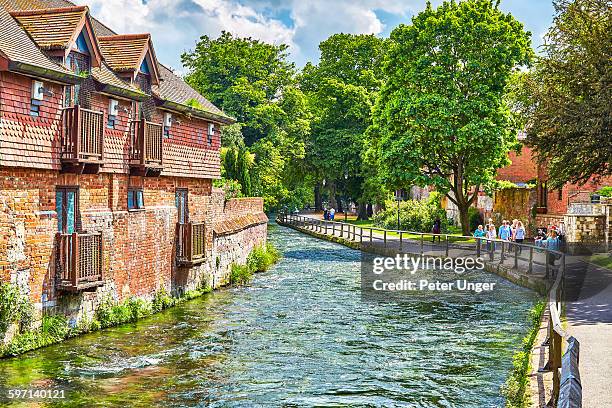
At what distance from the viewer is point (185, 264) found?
2447 cm

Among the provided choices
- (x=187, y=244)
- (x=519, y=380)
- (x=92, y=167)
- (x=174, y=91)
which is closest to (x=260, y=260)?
(x=187, y=244)

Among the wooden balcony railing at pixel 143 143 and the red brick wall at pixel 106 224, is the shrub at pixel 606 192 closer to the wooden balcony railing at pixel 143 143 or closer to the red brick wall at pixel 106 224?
the red brick wall at pixel 106 224

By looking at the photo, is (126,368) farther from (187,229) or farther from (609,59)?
(609,59)

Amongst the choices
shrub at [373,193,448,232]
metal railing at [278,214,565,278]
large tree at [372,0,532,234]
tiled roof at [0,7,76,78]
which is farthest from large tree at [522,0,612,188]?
shrub at [373,193,448,232]

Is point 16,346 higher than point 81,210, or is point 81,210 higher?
point 81,210

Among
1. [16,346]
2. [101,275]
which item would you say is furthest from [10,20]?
[16,346]

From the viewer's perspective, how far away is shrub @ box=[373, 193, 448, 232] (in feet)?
163

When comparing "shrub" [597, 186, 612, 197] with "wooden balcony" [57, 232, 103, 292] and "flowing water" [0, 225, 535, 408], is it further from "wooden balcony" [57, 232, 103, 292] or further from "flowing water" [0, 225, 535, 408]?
"wooden balcony" [57, 232, 103, 292]

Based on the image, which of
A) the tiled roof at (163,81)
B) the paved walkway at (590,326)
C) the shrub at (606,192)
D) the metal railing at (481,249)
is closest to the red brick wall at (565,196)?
the shrub at (606,192)

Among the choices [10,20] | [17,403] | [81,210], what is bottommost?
[17,403]

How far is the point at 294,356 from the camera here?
1647cm

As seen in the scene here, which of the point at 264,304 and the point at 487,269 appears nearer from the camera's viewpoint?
the point at 264,304

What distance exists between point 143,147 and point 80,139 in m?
3.81

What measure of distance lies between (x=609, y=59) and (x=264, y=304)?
14551 millimetres
